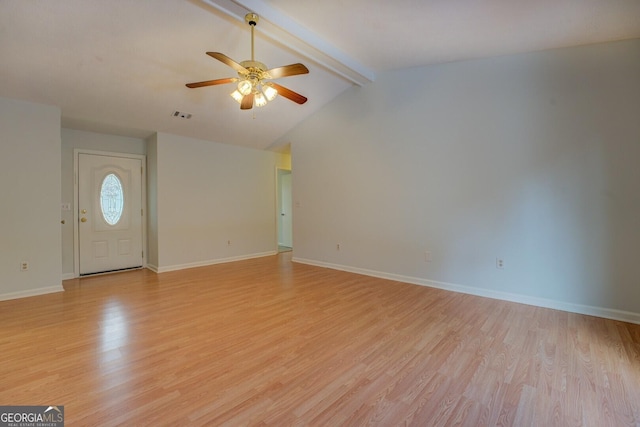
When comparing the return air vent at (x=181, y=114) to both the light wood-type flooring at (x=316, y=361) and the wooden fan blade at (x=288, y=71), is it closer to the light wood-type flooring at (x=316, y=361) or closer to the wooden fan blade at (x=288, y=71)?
the wooden fan blade at (x=288, y=71)

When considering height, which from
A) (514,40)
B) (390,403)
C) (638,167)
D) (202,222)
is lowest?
(390,403)

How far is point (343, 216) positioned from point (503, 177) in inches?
99.3

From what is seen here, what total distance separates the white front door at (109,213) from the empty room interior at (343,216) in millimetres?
30

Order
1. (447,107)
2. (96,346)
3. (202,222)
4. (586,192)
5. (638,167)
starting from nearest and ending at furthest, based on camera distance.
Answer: (96,346) → (638,167) → (586,192) → (447,107) → (202,222)

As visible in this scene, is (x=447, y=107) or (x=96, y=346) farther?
(x=447, y=107)

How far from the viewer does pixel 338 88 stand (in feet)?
16.4

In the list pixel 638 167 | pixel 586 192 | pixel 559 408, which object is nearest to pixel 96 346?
pixel 559 408

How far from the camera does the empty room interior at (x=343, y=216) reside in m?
1.93

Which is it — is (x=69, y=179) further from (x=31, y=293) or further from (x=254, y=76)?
(x=254, y=76)

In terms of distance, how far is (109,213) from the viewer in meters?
5.12

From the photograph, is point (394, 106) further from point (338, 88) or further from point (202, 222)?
point (202, 222)

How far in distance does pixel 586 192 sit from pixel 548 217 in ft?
1.38

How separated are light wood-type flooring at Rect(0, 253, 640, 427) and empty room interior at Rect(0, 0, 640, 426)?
20 mm

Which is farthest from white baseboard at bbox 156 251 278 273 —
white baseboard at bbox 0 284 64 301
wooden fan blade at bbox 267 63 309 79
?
wooden fan blade at bbox 267 63 309 79
